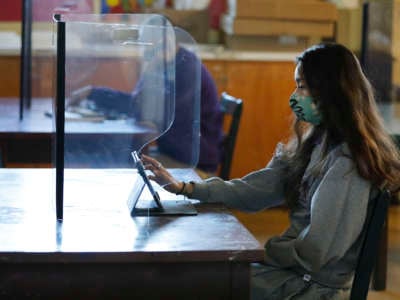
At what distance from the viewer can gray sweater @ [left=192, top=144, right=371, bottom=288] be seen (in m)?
2.03

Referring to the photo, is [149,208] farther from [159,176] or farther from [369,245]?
[369,245]

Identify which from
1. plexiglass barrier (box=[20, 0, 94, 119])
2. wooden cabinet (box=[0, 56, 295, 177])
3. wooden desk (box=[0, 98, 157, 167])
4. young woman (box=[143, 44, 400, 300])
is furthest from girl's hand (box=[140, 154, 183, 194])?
wooden cabinet (box=[0, 56, 295, 177])

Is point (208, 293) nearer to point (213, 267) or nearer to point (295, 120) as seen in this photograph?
point (213, 267)

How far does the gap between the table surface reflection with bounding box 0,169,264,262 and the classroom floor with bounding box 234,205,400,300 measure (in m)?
1.58

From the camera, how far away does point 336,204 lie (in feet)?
6.65

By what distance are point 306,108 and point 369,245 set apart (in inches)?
15.3

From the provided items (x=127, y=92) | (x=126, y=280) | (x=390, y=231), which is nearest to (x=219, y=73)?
(x=127, y=92)

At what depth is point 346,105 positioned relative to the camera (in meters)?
2.13

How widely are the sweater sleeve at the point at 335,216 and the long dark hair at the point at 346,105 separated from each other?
0.06 metres

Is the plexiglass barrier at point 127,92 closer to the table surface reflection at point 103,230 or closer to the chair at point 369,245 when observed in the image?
the table surface reflection at point 103,230

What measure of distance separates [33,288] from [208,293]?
1.15ft

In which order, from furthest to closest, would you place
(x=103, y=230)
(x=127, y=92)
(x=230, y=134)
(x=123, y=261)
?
1. (x=127, y=92)
2. (x=230, y=134)
3. (x=103, y=230)
4. (x=123, y=261)

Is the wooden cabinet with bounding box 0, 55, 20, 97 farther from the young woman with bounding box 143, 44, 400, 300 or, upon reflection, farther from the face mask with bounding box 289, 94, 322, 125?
the face mask with bounding box 289, 94, 322, 125

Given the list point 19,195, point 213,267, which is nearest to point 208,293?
point 213,267
